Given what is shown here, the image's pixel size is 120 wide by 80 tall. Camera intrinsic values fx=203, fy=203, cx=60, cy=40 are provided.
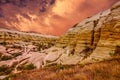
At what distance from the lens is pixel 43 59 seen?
3147 centimetres

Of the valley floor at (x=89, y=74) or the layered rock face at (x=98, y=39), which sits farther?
the layered rock face at (x=98, y=39)

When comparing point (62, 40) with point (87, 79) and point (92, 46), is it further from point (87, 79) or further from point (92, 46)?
point (87, 79)

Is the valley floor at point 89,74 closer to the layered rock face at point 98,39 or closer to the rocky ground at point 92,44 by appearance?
the rocky ground at point 92,44

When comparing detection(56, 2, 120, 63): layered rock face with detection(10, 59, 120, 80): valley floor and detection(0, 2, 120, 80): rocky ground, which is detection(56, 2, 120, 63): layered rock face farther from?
detection(10, 59, 120, 80): valley floor

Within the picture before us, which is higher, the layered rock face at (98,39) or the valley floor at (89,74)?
the layered rock face at (98,39)


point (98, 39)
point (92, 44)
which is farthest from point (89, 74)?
point (92, 44)

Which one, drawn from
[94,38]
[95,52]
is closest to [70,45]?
[94,38]

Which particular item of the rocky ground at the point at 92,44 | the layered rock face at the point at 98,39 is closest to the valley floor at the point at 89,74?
the rocky ground at the point at 92,44

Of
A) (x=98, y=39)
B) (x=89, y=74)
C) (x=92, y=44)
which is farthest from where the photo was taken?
(x=92, y=44)

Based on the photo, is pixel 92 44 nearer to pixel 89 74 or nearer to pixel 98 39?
pixel 98 39

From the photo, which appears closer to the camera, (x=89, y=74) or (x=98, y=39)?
(x=89, y=74)

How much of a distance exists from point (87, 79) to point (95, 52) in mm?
13660

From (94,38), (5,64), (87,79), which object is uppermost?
(94,38)

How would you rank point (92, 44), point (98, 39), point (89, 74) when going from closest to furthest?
point (89, 74) < point (98, 39) < point (92, 44)
